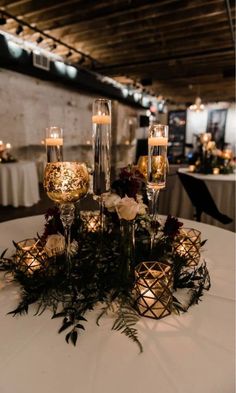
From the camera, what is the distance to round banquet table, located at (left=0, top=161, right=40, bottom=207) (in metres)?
4.34

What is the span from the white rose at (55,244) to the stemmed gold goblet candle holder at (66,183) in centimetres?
7

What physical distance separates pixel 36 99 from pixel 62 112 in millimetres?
867

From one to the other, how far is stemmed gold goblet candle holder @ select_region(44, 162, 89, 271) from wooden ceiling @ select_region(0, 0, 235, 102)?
11.8 ft

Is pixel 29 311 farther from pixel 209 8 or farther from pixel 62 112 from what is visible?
pixel 62 112

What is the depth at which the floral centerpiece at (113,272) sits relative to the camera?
0.65 meters

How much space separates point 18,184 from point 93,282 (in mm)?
4133

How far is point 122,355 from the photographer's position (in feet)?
1.76

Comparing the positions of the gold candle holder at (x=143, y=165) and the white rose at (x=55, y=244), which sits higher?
the gold candle holder at (x=143, y=165)

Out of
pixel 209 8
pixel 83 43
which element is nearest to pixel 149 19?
pixel 209 8

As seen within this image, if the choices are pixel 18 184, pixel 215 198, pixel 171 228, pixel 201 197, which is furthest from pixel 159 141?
pixel 18 184

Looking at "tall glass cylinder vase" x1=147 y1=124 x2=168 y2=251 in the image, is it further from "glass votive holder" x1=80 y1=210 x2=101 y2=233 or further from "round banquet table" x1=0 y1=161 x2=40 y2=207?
"round banquet table" x1=0 y1=161 x2=40 y2=207

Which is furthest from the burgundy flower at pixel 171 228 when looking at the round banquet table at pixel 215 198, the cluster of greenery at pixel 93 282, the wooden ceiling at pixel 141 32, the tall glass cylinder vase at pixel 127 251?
the wooden ceiling at pixel 141 32

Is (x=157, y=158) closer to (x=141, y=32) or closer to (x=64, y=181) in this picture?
(x=64, y=181)

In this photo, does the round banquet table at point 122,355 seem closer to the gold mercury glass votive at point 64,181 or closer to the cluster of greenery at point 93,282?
the cluster of greenery at point 93,282
